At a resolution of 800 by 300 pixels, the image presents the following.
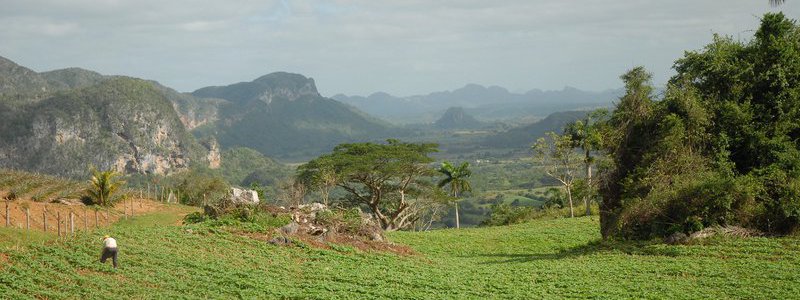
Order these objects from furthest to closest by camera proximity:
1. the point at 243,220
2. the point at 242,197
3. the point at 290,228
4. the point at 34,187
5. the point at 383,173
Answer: the point at 383,173, the point at 34,187, the point at 242,197, the point at 243,220, the point at 290,228

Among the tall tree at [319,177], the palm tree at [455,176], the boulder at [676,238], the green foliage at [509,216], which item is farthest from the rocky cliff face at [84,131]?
the boulder at [676,238]

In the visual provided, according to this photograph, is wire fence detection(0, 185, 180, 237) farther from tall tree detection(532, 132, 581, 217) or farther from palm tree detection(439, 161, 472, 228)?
tall tree detection(532, 132, 581, 217)

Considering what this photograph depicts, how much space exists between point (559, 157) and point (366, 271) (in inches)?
1245

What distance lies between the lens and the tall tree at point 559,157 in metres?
48.2

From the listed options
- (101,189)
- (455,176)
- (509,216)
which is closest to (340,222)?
(101,189)

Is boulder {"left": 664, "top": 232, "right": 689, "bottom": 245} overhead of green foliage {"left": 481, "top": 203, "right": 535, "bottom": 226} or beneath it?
overhead

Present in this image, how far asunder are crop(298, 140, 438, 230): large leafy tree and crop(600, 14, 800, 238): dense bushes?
Result: 21124 millimetres

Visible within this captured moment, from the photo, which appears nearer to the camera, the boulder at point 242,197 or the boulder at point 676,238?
the boulder at point 676,238

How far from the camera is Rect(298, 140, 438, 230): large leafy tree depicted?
155 feet

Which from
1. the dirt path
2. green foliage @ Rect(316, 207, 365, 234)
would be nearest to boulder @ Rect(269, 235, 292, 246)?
green foliage @ Rect(316, 207, 365, 234)

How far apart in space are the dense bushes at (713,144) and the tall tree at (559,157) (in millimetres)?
19325

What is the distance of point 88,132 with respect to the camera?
178m

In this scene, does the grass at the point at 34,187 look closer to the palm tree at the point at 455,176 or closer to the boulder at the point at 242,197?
the boulder at the point at 242,197

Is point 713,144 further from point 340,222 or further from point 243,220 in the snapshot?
point 243,220
